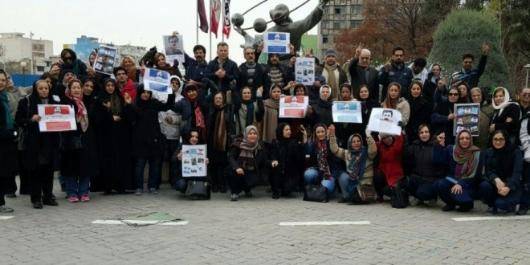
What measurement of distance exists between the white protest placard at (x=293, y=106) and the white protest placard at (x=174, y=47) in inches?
111

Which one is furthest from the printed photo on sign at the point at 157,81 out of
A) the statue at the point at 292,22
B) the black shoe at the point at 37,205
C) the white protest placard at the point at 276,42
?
the statue at the point at 292,22

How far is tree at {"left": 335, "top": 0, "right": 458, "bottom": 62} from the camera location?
4262 cm

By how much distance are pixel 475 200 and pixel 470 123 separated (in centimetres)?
121

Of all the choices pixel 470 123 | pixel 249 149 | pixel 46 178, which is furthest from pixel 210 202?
pixel 470 123

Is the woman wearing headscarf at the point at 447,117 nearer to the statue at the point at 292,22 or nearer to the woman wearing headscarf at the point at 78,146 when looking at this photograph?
the statue at the point at 292,22

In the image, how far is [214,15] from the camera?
19.2 meters

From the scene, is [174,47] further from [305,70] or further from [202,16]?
[202,16]

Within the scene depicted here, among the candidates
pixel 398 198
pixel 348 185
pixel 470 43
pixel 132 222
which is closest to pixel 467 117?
pixel 398 198

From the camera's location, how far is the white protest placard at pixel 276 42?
432 inches

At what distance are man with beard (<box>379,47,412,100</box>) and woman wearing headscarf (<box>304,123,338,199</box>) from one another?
5.36 ft

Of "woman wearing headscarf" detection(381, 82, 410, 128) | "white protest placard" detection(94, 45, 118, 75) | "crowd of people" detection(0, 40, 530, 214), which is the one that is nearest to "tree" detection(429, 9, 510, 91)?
"crowd of people" detection(0, 40, 530, 214)

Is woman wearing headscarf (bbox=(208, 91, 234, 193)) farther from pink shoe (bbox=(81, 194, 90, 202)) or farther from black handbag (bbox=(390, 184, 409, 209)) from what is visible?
black handbag (bbox=(390, 184, 409, 209))

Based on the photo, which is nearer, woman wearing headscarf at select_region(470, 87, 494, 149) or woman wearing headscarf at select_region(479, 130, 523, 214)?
woman wearing headscarf at select_region(479, 130, 523, 214)

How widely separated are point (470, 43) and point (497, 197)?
31.1 ft
